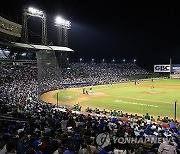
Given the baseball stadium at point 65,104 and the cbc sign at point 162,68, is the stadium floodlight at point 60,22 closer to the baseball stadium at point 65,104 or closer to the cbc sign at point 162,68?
the baseball stadium at point 65,104

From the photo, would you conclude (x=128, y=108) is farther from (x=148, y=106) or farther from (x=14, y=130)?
(x=14, y=130)

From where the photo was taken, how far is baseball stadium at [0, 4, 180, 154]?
26.0 feet

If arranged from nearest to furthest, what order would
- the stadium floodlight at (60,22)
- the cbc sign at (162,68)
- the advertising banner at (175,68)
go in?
the stadium floodlight at (60,22) → the advertising banner at (175,68) → the cbc sign at (162,68)

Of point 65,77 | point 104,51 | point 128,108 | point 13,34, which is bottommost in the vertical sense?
point 128,108

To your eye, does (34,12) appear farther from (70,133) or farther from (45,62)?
(70,133)

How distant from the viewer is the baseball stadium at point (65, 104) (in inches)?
312

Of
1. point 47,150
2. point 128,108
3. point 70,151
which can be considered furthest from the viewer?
point 128,108

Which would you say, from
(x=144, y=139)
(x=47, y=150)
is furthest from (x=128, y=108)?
(x=47, y=150)

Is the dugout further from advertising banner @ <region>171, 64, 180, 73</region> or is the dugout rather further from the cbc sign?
advertising banner @ <region>171, 64, 180, 73</region>

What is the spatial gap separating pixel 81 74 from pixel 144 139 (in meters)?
57.8

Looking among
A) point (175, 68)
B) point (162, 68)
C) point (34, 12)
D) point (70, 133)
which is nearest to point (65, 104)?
point (34, 12)

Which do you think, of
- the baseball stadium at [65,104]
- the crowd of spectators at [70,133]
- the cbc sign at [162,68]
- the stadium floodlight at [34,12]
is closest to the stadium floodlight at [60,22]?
the baseball stadium at [65,104]

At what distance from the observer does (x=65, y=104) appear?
30141mm

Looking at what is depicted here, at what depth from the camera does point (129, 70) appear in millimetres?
89125
